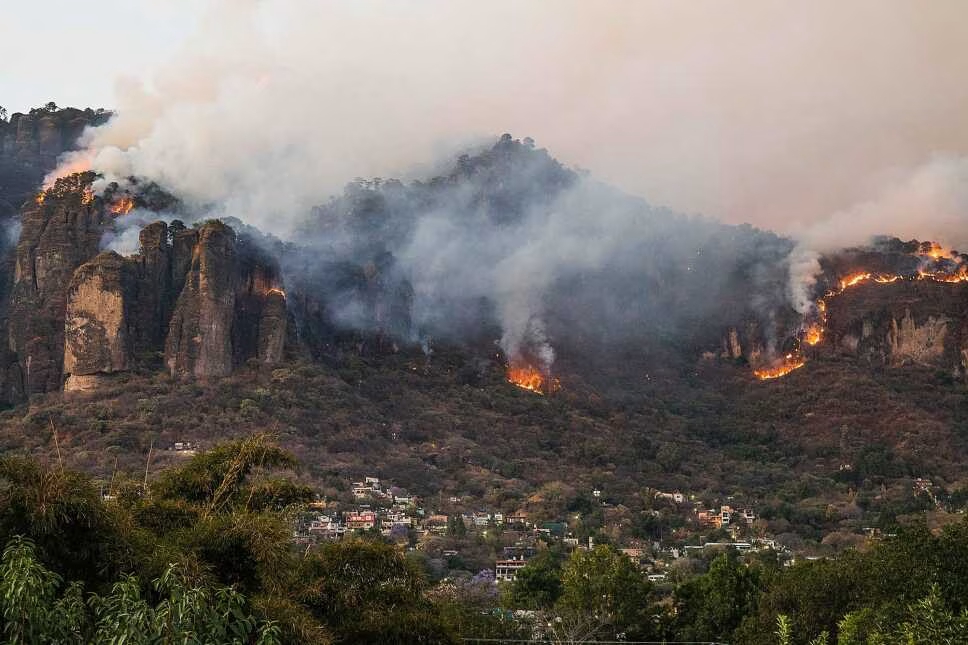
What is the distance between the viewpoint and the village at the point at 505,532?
267 feet

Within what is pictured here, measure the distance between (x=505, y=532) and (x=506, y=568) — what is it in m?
12.1

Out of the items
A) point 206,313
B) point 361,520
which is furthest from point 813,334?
point 361,520

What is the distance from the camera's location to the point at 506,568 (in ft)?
264

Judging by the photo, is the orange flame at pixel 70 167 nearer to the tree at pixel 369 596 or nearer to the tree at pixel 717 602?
the tree at pixel 717 602

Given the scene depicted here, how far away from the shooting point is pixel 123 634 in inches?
688

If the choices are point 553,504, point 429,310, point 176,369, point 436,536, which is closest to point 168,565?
point 436,536

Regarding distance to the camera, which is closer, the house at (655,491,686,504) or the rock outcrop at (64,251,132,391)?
the rock outcrop at (64,251,132,391)

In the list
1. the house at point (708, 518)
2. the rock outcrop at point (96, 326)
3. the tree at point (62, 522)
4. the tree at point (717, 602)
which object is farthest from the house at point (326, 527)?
the tree at point (62, 522)

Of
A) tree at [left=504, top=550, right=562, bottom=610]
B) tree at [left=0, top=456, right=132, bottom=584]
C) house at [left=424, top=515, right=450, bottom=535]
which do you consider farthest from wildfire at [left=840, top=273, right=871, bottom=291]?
tree at [left=0, top=456, right=132, bottom=584]

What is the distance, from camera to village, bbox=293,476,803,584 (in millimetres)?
81375

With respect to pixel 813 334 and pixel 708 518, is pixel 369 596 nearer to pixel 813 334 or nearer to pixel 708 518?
pixel 708 518

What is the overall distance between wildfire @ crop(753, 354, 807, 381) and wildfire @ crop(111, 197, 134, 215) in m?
88.7

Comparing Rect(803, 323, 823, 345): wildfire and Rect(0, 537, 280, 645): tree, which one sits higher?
Rect(803, 323, 823, 345): wildfire

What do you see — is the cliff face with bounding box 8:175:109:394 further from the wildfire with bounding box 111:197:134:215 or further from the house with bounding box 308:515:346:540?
the house with bounding box 308:515:346:540
